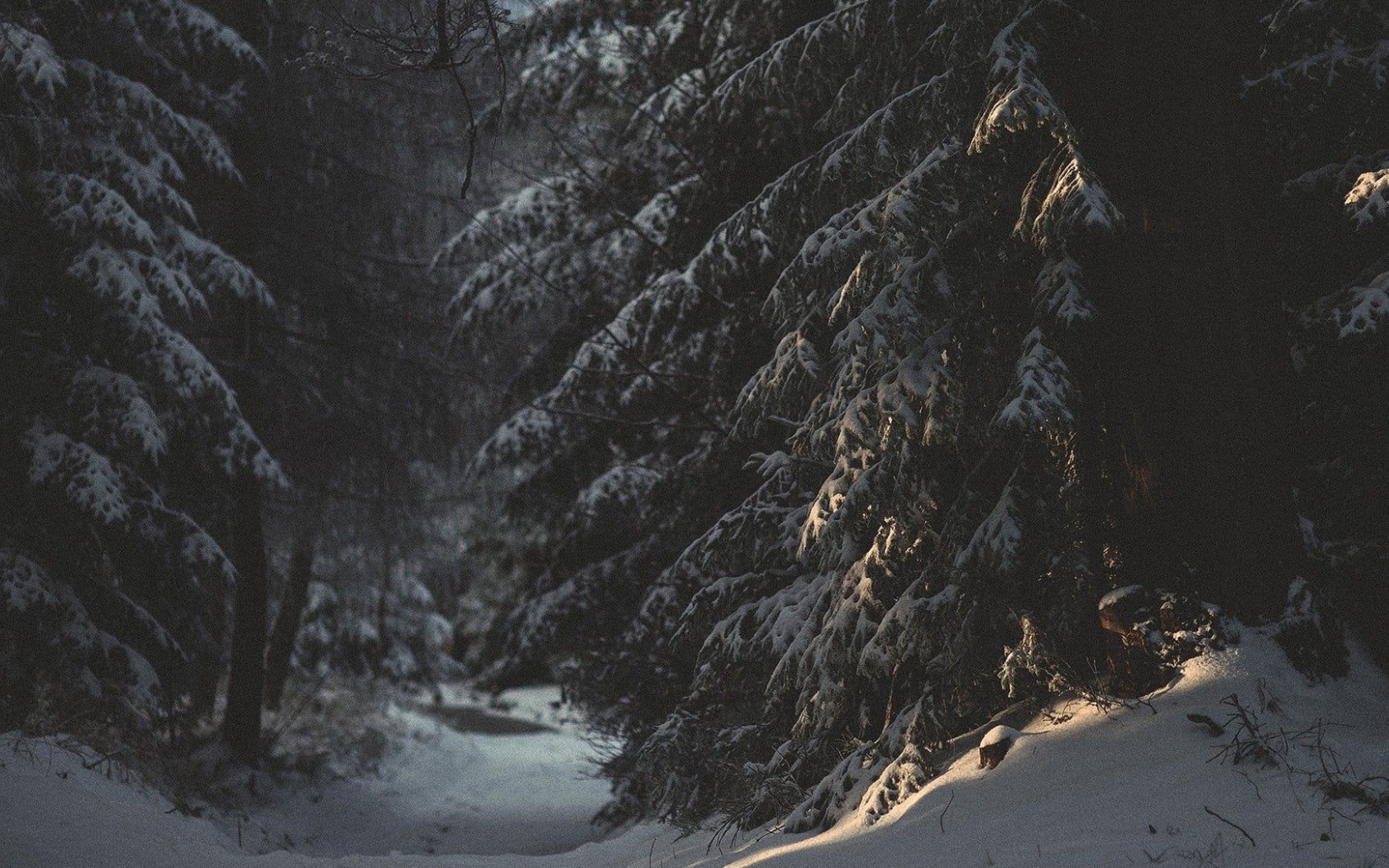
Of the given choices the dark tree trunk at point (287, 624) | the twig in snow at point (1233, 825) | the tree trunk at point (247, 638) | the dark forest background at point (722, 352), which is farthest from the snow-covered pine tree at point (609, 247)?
the twig in snow at point (1233, 825)

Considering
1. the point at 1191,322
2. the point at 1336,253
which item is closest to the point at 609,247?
the point at 1336,253

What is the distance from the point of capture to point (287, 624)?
16391 mm

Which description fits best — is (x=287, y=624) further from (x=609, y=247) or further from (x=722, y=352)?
(x=722, y=352)

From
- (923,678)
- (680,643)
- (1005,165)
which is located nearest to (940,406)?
(1005,165)

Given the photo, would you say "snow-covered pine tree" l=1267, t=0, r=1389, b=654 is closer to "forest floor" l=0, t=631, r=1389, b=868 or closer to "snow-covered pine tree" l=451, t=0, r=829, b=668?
"forest floor" l=0, t=631, r=1389, b=868

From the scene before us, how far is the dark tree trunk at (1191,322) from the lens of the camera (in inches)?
198

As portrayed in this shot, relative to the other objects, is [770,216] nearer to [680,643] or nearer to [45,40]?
[680,643]

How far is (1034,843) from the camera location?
14.3 ft

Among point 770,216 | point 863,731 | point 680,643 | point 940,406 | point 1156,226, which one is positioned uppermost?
point 770,216

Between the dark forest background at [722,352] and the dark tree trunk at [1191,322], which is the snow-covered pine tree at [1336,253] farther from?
the dark tree trunk at [1191,322]

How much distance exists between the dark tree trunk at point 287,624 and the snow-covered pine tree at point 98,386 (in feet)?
14.6

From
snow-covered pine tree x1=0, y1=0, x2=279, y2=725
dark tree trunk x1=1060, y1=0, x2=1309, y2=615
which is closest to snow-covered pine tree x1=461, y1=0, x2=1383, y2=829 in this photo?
dark tree trunk x1=1060, y1=0, x2=1309, y2=615

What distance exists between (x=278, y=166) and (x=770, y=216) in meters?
8.72

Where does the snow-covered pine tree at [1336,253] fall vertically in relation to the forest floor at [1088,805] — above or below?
above
